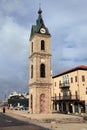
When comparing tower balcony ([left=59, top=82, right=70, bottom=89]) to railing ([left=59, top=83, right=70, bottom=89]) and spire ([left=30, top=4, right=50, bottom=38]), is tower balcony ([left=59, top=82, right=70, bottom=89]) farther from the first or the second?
spire ([left=30, top=4, right=50, bottom=38])

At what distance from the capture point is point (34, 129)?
26.4 m

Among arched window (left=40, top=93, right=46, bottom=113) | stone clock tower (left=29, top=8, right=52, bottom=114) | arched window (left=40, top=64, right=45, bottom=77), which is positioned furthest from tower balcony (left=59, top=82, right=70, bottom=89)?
arched window (left=40, top=93, right=46, bottom=113)

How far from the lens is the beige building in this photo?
5978 cm

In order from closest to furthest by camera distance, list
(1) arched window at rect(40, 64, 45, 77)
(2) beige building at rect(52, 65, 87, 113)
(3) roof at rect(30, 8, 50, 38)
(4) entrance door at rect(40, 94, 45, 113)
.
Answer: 1. (4) entrance door at rect(40, 94, 45, 113)
2. (1) arched window at rect(40, 64, 45, 77)
3. (3) roof at rect(30, 8, 50, 38)
4. (2) beige building at rect(52, 65, 87, 113)

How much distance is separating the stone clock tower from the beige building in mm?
9791

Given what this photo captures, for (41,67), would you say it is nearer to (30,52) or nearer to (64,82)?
(30,52)

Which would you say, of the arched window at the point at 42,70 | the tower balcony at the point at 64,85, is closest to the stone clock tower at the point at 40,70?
the arched window at the point at 42,70

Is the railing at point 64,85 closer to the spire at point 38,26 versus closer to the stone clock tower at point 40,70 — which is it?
the stone clock tower at point 40,70

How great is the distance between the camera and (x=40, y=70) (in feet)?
173

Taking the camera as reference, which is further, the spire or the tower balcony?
the tower balcony

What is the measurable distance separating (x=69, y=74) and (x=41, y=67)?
12965 mm

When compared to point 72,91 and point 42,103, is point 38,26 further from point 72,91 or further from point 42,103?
point 72,91

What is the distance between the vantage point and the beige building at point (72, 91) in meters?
59.8

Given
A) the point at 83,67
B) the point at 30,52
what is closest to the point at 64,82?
the point at 83,67
